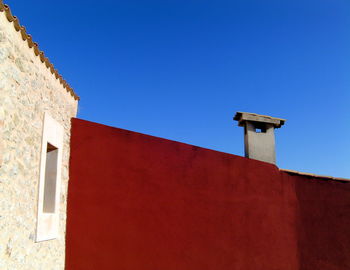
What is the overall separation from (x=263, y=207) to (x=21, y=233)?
438 centimetres

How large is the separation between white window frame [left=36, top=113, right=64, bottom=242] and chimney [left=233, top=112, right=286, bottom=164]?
→ 12.5ft

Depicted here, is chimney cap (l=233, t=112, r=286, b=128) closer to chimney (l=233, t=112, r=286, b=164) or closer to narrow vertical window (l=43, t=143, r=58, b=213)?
chimney (l=233, t=112, r=286, b=164)

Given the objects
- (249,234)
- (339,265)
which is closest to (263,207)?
(249,234)

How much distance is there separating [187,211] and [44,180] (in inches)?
92.3

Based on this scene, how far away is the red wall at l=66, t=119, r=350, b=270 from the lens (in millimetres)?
5797

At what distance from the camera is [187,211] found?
20.9ft

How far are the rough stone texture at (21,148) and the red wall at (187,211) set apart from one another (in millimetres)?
784

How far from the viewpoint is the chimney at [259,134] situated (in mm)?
7781

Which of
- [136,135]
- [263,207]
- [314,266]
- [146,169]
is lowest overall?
[314,266]

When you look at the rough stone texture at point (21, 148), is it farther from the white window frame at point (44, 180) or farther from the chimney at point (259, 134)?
the chimney at point (259, 134)

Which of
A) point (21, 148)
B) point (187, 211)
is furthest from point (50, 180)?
point (187, 211)

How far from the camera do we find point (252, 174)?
284 inches

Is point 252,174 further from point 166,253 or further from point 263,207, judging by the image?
point 166,253

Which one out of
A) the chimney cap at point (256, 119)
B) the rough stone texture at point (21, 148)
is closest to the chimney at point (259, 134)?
the chimney cap at point (256, 119)
